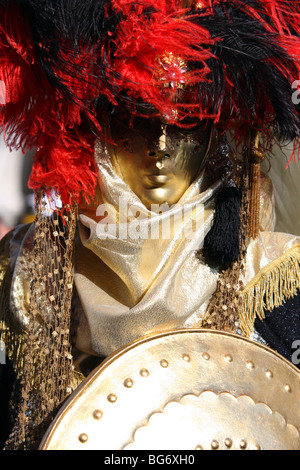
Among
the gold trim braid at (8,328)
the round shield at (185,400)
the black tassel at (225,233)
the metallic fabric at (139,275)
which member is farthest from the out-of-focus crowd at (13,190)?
the round shield at (185,400)

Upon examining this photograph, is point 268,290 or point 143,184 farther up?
point 143,184

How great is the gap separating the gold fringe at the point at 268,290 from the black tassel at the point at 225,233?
103mm

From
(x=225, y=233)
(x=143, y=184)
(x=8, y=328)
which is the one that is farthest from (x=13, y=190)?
(x=225, y=233)

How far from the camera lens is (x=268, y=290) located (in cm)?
148

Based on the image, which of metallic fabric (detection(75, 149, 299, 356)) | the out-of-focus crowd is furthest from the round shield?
the out-of-focus crowd

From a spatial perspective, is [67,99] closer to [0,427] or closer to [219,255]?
[219,255]

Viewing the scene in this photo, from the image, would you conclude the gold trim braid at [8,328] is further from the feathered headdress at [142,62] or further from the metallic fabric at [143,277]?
the feathered headdress at [142,62]

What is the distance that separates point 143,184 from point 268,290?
0.43 meters

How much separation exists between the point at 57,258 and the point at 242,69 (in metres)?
0.65

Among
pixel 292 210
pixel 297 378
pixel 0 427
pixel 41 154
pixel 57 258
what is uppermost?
pixel 41 154

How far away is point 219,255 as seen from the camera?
1.43 meters

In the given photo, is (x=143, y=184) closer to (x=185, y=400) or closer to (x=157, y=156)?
(x=157, y=156)
